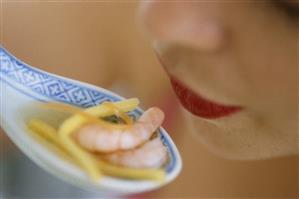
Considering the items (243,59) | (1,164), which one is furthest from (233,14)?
(1,164)

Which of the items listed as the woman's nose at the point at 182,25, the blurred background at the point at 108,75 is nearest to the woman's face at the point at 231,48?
the woman's nose at the point at 182,25

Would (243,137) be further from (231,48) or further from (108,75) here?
(108,75)

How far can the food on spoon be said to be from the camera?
1.16 feet

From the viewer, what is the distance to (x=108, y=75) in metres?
1.12

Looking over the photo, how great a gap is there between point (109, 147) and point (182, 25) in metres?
0.11

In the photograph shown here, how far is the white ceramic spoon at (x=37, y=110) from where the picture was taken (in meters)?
0.35

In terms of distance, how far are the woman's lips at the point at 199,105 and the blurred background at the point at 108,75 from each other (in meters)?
0.47

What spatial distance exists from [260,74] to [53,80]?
0.19 meters

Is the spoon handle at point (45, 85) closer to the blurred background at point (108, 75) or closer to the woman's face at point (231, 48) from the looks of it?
the woman's face at point (231, 48)

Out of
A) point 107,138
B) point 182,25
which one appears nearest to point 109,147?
point 107,138

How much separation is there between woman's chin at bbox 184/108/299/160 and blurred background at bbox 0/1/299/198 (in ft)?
1.47

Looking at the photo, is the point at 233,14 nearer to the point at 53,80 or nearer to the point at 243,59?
the point at 243,59

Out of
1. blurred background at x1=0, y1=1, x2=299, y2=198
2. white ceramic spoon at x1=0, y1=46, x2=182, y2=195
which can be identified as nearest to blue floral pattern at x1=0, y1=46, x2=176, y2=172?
white ceramic spoon at x1=0, y1=46, x2=182, y2=195

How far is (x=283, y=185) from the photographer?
1.00 m
